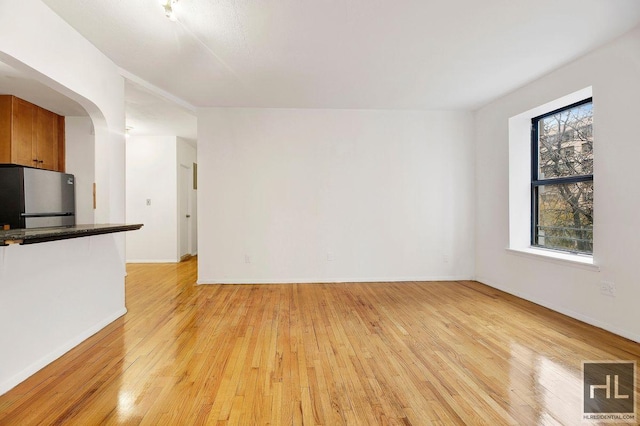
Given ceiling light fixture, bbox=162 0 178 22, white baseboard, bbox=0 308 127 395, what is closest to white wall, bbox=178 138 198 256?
white baseboard, bbox=0 308 127 395

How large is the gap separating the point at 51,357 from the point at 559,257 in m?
4.88

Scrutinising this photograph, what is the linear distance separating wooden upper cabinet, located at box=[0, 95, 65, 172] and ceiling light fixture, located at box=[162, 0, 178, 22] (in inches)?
140

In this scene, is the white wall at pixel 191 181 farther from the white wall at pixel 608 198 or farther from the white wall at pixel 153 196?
the white wall at pixel 608 198

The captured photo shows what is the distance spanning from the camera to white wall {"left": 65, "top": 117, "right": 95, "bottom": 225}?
4.96m

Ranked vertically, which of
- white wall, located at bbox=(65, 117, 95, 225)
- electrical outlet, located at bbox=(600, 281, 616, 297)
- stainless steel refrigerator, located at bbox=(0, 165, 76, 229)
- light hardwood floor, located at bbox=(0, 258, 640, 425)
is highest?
white wall, located at bbox=(65, 117, 95, 225)

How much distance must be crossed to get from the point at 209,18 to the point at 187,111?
2.40 metres

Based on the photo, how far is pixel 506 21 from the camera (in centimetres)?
242

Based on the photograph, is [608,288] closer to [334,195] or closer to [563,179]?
[563,179]

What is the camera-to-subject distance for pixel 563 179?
11.3 feet

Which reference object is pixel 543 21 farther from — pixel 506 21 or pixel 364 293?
pixel 364 293

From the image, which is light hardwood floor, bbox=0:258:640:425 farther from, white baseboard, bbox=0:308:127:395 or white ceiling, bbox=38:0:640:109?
white ceiling, bbox=38:0:640:109

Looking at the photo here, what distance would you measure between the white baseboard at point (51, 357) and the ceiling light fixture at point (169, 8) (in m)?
2.70

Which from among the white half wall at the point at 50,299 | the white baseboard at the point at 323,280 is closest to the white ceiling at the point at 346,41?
the white half wall at the point at 50,299

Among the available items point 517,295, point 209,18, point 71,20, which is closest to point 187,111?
point 71,20
